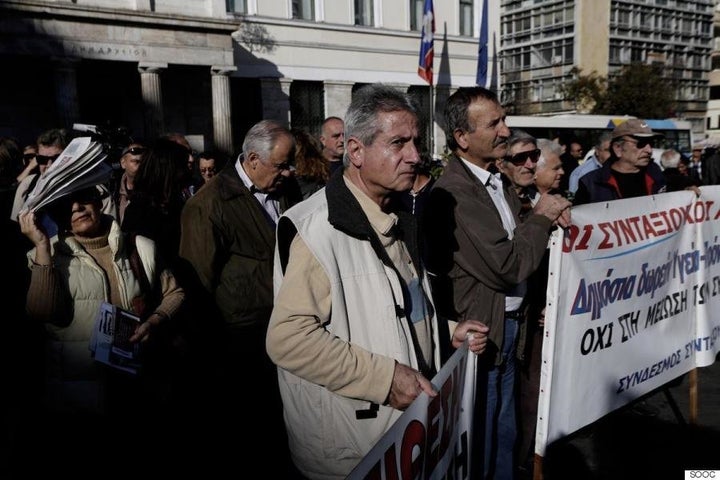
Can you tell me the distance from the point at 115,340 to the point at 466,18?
3146 centimetres

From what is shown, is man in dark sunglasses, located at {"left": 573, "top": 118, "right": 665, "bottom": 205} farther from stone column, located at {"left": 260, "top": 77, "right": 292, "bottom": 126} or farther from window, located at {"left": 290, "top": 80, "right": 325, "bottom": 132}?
window, located at {"left": 290, "top": 80, "right": 325, "bottom": 132}

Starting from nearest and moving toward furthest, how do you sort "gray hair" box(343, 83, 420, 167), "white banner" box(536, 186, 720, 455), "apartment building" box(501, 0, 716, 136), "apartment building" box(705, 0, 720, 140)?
"gray hair" box(343, 83, 420, 167) → "white banner" box(536, 186, 720, 455) → "apartment building" box(501, 0, 716, 136) → "apartment building" box(705, 0, 720, 140)

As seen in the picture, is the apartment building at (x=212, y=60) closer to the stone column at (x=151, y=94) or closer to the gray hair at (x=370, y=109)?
the stone column at (x=151, y=94)

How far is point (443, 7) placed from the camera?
2997 cm

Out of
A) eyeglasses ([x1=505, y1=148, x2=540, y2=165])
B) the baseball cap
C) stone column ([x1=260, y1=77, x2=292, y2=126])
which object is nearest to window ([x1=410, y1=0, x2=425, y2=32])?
stone column ([x1=260, y1=77, x2=292, y2=126])

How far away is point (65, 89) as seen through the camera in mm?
19031

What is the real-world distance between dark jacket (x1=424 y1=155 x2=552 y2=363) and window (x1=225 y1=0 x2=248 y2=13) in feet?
79.6

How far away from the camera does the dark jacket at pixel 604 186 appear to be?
4.86m

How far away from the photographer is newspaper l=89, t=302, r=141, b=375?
2732 mm

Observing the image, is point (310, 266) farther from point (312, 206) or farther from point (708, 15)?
point (708, 15)

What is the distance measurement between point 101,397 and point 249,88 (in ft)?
78.2

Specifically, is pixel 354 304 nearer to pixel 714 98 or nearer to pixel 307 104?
pixel 307 104

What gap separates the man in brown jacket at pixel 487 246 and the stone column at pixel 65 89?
18913 mm

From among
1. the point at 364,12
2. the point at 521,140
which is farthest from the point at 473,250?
the point at 364,12
